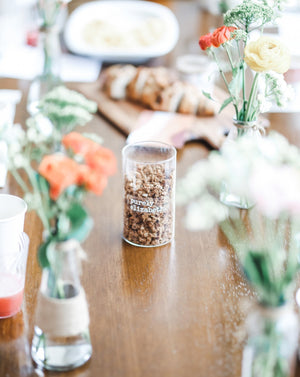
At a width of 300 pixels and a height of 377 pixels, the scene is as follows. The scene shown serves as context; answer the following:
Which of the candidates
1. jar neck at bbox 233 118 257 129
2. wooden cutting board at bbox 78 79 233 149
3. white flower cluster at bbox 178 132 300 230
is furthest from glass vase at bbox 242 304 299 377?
wooden cutting board at bbox 78 79 233 149

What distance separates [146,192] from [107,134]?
582 millimetres

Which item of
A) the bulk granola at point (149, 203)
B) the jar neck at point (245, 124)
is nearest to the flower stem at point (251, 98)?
the jar neck at point (245, 124)

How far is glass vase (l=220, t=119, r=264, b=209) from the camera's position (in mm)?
1175

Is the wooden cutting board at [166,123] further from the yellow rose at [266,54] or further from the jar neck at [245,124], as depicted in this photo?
the yellow rose at [266,54]

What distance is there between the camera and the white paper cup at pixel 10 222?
957 millimetres

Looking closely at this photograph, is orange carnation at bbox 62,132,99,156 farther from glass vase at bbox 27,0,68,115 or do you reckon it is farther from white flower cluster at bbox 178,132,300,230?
glass vase at bbox 27,0,68,115

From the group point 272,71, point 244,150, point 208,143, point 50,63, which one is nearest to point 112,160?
point 244,150

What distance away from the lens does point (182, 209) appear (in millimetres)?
1247

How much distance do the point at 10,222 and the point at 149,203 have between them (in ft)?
0.85

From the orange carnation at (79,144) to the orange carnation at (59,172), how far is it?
0.08 feet

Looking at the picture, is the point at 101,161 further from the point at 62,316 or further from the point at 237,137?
the point at 237,137

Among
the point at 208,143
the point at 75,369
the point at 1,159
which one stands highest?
the point at 1,159

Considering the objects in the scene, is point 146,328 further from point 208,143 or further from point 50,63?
point 50,63

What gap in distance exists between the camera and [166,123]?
1.63 meters
